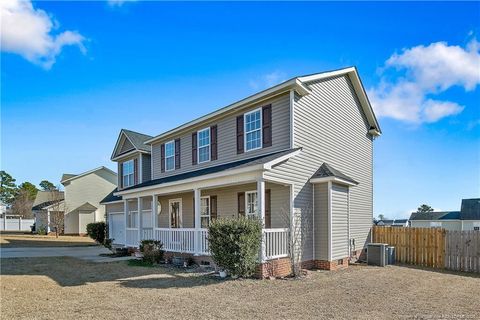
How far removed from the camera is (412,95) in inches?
668

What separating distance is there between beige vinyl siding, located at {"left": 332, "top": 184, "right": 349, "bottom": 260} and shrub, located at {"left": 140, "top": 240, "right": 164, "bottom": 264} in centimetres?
735

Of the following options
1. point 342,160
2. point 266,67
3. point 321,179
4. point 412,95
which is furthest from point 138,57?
point 412,95

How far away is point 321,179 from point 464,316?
6.98m

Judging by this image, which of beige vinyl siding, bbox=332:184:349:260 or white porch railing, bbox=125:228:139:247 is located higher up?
beige vinyl siding, bbox=332:184:349:260

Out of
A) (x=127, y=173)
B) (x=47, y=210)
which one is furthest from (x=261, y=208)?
(x=47, y=210)

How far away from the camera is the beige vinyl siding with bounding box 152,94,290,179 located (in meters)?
13.7

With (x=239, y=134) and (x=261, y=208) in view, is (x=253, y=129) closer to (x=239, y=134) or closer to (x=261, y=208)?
(x=239, y=134)

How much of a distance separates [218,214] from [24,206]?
6461 centimetres

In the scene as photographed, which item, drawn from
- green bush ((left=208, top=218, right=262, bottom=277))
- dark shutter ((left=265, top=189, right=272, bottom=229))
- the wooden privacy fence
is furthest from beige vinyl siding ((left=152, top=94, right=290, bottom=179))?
the wooden privacy fence

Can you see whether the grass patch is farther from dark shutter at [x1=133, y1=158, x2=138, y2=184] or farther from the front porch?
dark shutter at [x1=133, y1=158, x2=138, y2=184]

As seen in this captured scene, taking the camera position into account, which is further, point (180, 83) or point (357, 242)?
point (357, 242)

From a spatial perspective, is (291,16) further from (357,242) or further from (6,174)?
(6,174)

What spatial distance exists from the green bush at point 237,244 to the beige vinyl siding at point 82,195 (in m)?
33.2

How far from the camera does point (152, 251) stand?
51.7 ft
